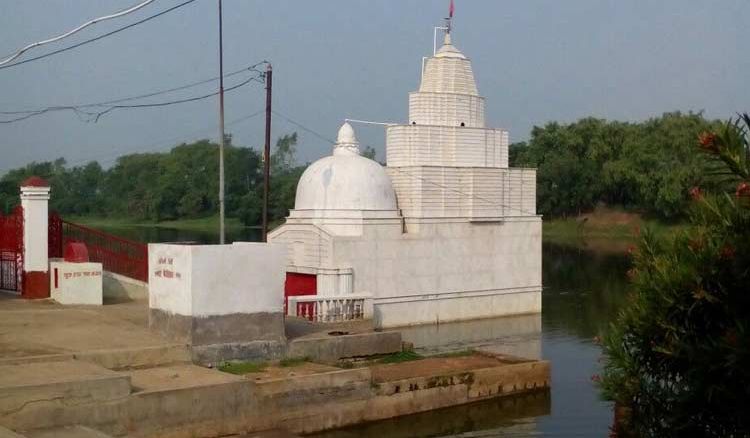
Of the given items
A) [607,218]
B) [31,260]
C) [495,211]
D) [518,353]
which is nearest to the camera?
[31,260]

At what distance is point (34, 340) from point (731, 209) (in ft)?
35.4

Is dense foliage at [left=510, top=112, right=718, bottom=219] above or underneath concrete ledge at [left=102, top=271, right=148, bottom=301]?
above

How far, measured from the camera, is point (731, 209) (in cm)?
643

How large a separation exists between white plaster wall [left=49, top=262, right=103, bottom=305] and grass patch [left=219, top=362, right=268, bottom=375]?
4935 mm

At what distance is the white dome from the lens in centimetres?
2470

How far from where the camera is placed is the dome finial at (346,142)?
26344 mm

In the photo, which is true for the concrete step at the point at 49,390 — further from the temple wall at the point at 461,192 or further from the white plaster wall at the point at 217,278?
the temple wall at the point at 461,192

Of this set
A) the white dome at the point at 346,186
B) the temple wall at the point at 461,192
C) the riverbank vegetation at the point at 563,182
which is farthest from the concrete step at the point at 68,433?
the riverbank vegetation at the point at 563,182

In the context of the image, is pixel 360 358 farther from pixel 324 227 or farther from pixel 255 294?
pixel 324 227

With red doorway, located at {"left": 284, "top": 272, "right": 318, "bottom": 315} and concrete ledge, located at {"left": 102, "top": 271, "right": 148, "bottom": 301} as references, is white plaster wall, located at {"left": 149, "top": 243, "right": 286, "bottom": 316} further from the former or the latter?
red doorway, located at {"left": 284, "top": 272, "right": 318, "bottom": 315}

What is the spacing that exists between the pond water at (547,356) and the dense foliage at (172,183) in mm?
45692

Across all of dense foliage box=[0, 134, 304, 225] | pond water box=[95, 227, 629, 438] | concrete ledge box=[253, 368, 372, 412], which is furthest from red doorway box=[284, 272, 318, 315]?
dense foliage box=[0, 134, 304, 225]

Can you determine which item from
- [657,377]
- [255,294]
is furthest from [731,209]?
[255,294]

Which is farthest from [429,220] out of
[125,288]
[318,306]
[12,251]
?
[12,251]
